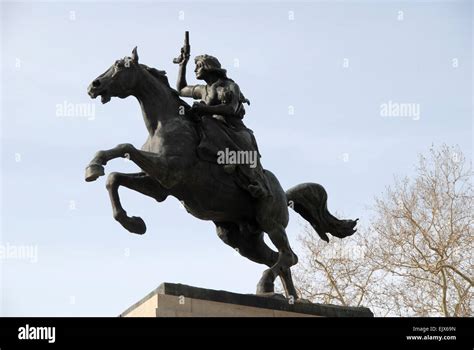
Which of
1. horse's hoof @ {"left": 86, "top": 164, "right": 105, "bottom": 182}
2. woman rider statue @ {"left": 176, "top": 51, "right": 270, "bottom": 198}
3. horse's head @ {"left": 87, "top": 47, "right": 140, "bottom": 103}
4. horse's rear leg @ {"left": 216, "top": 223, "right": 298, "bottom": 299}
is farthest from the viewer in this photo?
horse's rear leg @ {"left": 216, "top": 223, "right": 298, "bottom": 299}

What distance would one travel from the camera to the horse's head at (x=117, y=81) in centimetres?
1206

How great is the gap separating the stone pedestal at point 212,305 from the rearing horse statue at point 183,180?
0.44 meters

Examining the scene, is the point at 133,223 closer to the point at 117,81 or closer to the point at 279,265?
the point at 117,81

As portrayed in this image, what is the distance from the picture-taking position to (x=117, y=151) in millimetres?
11414

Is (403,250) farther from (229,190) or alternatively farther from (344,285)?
(229,190)

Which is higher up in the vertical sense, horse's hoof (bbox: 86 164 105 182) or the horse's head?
the horse's head

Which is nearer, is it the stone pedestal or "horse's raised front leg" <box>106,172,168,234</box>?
the stone pedestal

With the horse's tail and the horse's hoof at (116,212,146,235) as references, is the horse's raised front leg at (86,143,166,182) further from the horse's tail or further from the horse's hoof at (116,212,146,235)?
the horse's tail

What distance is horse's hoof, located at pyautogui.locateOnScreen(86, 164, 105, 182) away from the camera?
36.7 ft

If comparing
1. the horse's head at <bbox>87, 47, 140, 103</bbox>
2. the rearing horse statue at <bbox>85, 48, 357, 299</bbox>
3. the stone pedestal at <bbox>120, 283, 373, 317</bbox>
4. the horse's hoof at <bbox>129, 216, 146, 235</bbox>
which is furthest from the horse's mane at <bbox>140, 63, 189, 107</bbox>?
the stone pedestal at <bbox>120, 283, 373, 317</bbox>

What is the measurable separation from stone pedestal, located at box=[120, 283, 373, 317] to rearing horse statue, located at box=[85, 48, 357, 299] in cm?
44

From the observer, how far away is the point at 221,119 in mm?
12656

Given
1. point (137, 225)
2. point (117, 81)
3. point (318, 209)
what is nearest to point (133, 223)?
point (137, 225)
